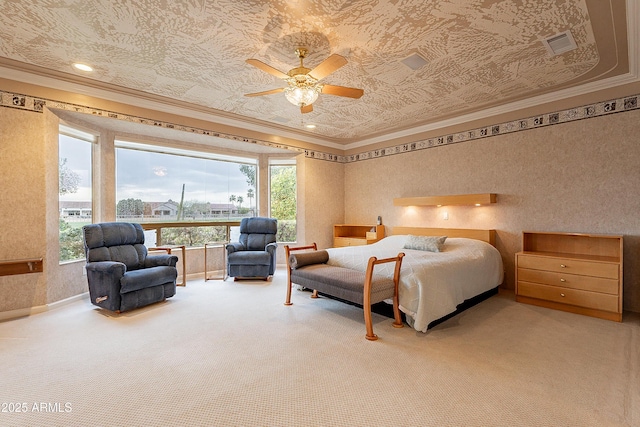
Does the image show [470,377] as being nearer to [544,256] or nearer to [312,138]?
[544,256]

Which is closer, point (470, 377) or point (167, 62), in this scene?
point (470, 377)

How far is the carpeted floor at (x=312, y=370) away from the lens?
178cm

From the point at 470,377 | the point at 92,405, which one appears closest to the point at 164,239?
the point at 92,405

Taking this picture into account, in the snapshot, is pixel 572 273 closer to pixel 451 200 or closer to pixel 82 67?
pixel 451 200

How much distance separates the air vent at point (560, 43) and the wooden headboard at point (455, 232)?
2.49 metres

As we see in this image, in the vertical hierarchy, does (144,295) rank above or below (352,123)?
below

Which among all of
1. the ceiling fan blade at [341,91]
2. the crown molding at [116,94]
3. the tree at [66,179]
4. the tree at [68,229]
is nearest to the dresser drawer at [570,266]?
the ceiling fan blade at [341,91]

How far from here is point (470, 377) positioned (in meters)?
2.17

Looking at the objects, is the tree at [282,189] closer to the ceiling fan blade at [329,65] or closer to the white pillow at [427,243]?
the white pillow at [427,243]

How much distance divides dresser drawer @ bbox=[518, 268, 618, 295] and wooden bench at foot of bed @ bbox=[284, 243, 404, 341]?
2009 mm

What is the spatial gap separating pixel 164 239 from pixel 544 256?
6.02 m

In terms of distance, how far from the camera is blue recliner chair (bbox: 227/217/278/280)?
16.6ft

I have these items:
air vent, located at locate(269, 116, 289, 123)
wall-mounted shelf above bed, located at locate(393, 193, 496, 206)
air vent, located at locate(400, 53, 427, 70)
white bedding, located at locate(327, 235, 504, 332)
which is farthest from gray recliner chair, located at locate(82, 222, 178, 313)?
wall-mounted shelf above bed, located at locate(393, 193, 496, 206)

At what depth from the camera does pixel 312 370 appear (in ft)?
7.45
